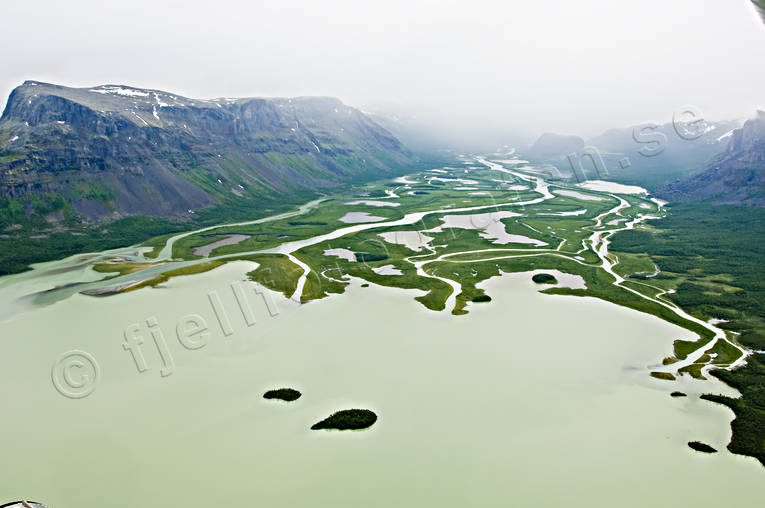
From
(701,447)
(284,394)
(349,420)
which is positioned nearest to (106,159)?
(284,394)

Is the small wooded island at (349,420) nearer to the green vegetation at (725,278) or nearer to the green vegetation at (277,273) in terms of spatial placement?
the green vegetation at (725,278)

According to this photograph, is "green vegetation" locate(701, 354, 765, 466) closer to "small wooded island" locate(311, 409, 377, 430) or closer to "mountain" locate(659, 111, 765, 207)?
"small wooded island" locate(311, 409, 377, 430)

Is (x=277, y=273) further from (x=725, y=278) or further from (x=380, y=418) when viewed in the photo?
(x=725, y=278)

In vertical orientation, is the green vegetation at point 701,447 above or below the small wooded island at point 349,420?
below

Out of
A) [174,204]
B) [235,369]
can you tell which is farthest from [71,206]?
[235,369]

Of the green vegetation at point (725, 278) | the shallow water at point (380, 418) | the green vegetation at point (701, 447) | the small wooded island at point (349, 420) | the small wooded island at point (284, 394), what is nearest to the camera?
the shallow water at point (380, 418)

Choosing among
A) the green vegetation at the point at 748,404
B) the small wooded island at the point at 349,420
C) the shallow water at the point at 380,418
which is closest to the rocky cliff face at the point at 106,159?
the shallow water at the point at 380,418

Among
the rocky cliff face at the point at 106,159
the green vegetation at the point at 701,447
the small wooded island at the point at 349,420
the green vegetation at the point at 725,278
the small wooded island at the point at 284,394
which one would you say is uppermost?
the rocky cliff face at the point at 106,159

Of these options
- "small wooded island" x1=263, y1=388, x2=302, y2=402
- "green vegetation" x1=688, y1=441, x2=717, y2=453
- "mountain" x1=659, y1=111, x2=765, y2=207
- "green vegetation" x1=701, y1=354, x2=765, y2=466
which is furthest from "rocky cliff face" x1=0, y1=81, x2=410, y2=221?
"mountain" x1=659, y1=111, x2=765, y2=207
